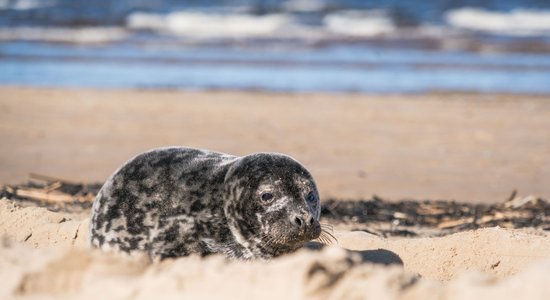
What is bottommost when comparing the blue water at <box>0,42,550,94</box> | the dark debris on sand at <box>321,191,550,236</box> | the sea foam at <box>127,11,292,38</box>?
the sea foam at <box>127,11,292,38</box>

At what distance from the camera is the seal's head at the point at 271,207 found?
4277mm

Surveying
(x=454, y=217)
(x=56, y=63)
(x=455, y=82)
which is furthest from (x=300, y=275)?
(x=56, y=63)

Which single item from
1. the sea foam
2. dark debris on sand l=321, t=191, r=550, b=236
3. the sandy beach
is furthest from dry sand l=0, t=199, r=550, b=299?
the sea foam

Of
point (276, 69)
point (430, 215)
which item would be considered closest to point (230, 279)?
point (430, 215)

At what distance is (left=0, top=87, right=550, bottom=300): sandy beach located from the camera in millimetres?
3096

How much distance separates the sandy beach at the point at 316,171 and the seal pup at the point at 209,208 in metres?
0.25

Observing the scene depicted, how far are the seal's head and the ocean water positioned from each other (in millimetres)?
10747

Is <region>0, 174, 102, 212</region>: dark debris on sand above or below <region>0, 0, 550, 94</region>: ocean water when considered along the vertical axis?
above

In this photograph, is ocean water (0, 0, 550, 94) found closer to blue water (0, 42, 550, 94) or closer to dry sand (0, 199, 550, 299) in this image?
blue water (0, 42, 550, 94)

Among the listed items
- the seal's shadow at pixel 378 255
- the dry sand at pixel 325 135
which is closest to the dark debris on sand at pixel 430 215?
the dry sand at pixel 325 135

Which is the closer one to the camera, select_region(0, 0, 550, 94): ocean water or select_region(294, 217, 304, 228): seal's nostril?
select_region(294, 217, 304, 228): seal's nostril

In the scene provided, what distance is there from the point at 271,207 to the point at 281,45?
66.8 feet

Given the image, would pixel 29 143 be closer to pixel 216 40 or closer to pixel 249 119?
pixel 249 119

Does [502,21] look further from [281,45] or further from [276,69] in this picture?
[276,69]
